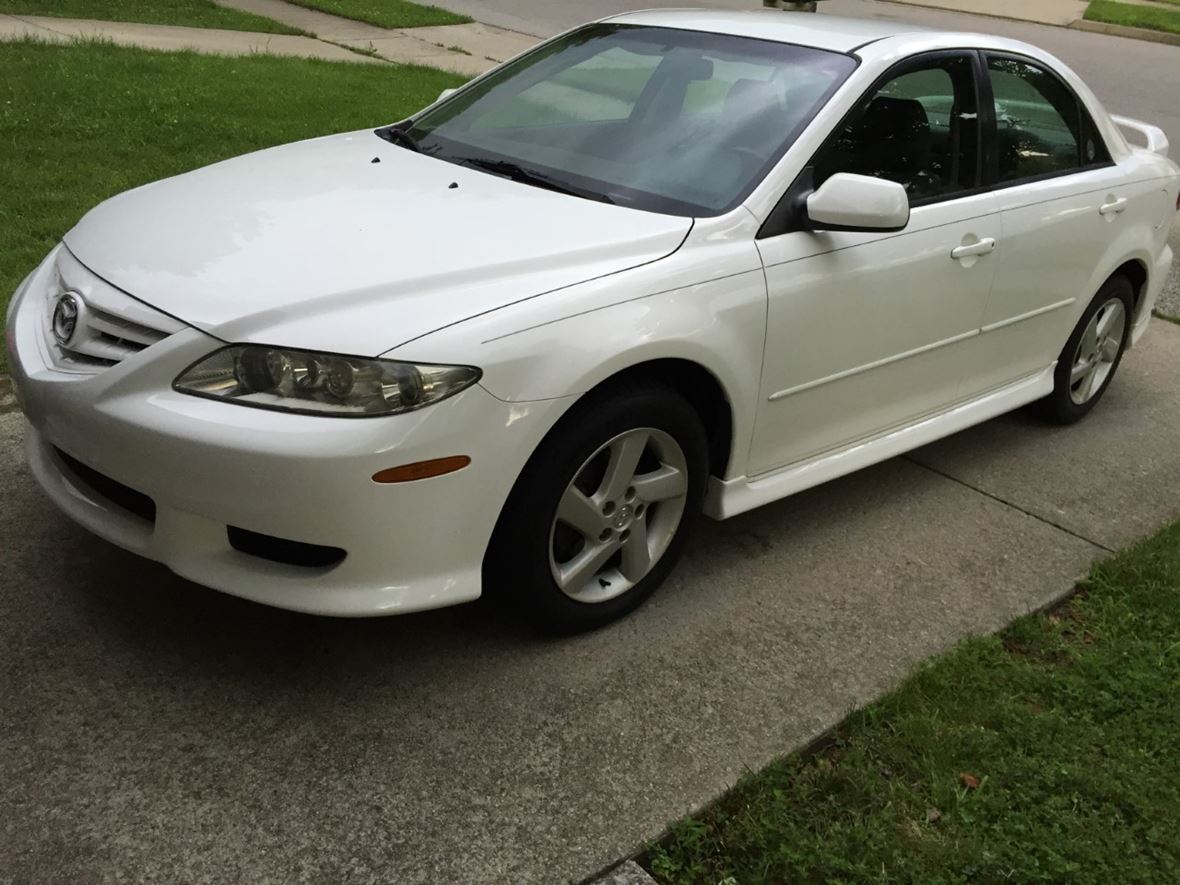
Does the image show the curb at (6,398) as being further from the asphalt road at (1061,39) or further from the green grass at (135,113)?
the asphalt road at (1061,39)

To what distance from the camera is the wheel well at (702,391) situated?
3.13 m

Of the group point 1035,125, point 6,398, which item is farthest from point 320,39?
point 1035,125

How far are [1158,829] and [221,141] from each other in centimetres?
721

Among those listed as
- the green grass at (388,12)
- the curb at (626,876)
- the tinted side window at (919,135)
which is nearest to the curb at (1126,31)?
the green grass at (388,12)

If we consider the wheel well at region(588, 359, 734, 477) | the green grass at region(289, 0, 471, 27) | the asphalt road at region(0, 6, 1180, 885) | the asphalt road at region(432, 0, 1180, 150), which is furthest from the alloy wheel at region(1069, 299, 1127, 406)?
the green grass at region(289, 0, 471, 27)

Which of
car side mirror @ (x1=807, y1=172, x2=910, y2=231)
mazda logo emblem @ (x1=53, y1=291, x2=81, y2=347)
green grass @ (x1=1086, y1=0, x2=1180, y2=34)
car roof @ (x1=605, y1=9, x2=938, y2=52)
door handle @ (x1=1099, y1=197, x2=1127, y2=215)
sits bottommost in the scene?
mazda logo emblem @ (x1=53, y1=291, x2=81, y2=347)

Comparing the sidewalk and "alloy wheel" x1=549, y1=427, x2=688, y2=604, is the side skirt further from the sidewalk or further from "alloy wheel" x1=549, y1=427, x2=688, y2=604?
the sidewalk

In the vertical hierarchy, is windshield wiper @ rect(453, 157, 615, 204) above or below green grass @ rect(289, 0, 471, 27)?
above

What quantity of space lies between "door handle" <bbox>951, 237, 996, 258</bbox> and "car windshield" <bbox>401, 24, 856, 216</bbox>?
2.31ft

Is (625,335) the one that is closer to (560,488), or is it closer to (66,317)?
(560,488)

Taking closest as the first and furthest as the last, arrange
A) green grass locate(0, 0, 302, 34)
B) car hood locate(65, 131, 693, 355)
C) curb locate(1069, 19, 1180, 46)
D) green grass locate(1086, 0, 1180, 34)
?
1. car hood locate(65, 131, 693, 355)
2. green grass locate(0, 0, 302, 34)
3. curb locate(1069, 19, 1180, 46)
4. green grass locate(1086, 0, 1180, 34)

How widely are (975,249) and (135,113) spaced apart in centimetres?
665

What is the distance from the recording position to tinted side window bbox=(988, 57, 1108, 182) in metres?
4.24

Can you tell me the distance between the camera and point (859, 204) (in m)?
3.29
